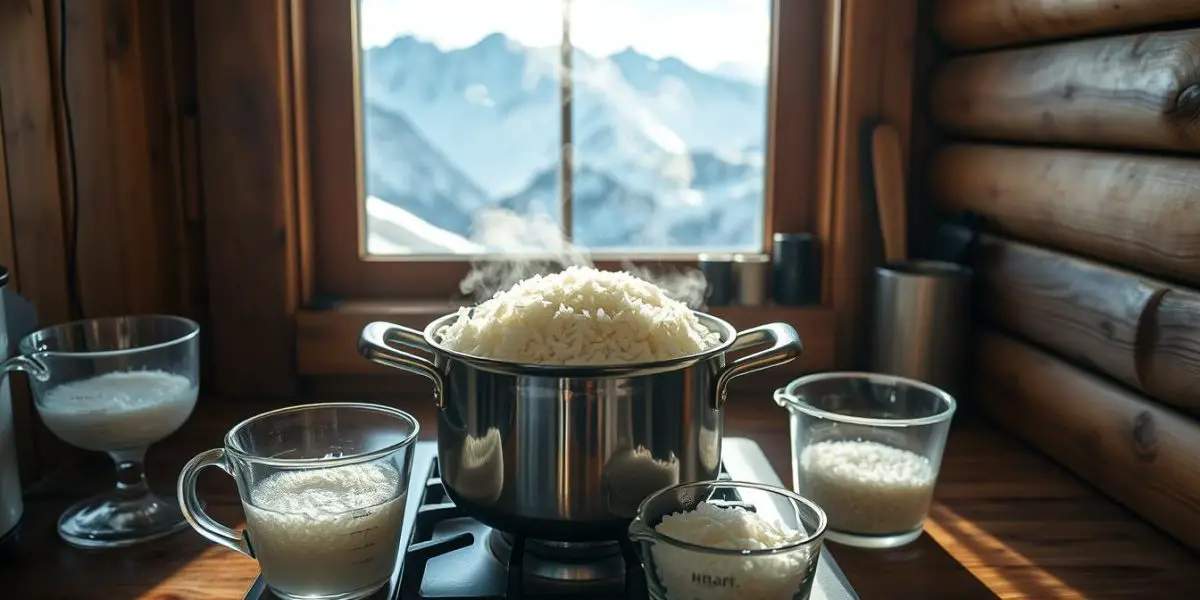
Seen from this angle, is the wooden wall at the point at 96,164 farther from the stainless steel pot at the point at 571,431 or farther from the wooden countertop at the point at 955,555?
the stainless steel pot at the point at 571,431

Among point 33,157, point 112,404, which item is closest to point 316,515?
point 112,404

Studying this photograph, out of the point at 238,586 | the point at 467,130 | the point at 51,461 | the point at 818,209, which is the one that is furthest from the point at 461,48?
the point at 238,586

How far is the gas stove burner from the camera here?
3.07ft

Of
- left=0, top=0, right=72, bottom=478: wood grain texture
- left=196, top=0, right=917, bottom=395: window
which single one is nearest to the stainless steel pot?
left=0, top=0, right=72, bottom=478: wood grain texture

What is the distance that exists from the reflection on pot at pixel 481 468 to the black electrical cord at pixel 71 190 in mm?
696

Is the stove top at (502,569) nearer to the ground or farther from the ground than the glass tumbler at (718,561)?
nearer to the ground

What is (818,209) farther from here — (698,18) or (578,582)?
(578,582)

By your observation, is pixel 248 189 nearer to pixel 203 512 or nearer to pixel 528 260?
pixel 528 260

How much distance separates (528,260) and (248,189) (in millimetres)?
455

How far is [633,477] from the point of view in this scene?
2.96ft

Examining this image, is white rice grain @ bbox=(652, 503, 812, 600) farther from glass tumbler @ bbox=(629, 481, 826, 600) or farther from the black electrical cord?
the black electrical cord

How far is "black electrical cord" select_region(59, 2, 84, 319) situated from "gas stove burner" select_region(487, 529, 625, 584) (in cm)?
71

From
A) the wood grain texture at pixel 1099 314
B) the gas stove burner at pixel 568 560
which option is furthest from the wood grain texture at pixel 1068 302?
the gas stove burner at pixel 568 560

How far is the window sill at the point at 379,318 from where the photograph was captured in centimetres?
157
